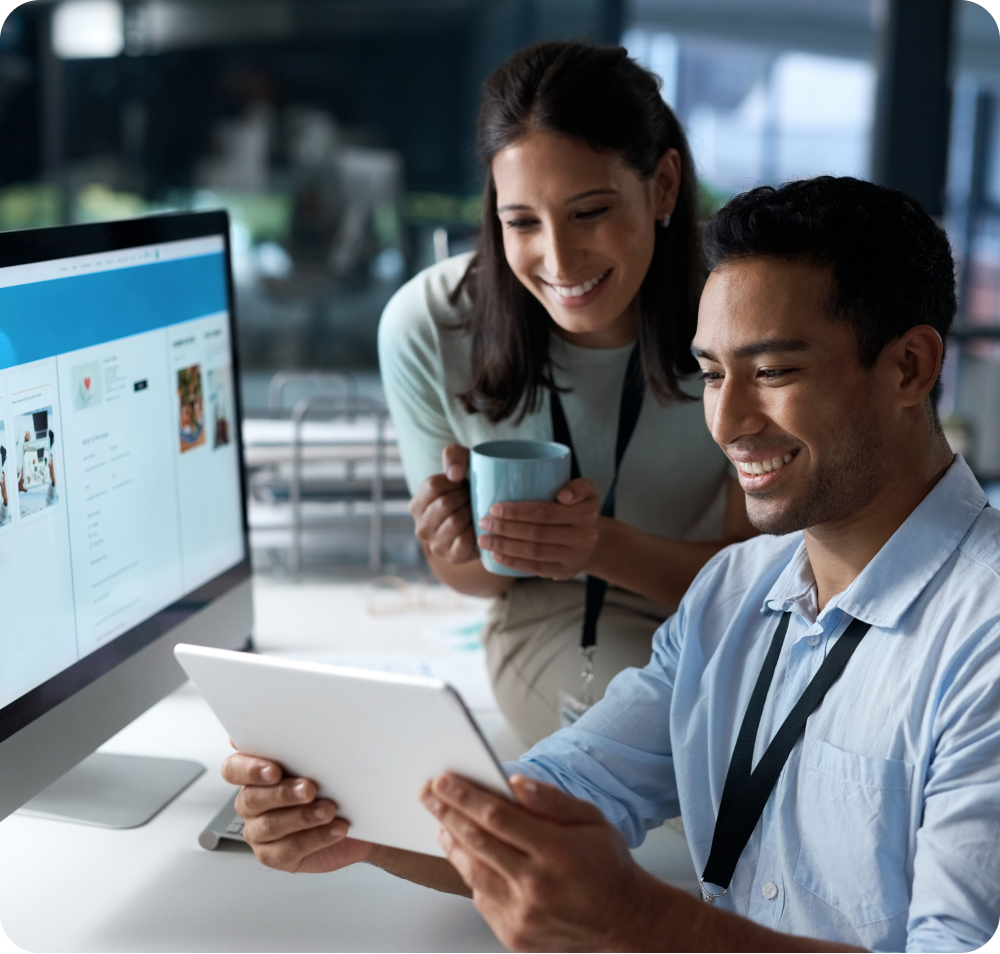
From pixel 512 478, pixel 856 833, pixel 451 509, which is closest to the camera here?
pixel 856 833

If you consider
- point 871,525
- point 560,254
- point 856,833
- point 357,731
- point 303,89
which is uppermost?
point 303,89

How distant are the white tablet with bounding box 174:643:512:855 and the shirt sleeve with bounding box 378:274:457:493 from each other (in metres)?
0.77

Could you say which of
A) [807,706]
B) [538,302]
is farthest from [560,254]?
[807,706]

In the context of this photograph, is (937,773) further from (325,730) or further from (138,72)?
(138,72)

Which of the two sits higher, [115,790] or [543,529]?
[543,529]

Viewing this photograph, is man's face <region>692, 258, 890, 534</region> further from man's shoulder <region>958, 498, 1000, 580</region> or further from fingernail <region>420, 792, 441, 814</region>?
fingernail <region>420, 792, 441, 814</region>

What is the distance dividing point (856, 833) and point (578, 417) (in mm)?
800

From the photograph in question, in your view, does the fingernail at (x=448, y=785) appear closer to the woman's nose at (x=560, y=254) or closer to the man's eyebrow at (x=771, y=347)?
the man's eyebrow at (x=771, y=347)

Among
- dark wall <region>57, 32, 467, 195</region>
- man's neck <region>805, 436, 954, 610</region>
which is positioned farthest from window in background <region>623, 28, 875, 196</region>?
man's neck <region>805, 436, 954, 610</region>

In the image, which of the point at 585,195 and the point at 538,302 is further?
the point at 538,302

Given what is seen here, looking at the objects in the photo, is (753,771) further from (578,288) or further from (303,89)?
(303,89)

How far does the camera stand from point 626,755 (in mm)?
1172

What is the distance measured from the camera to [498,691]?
1.51 metres

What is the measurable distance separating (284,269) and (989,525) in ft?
14.3
